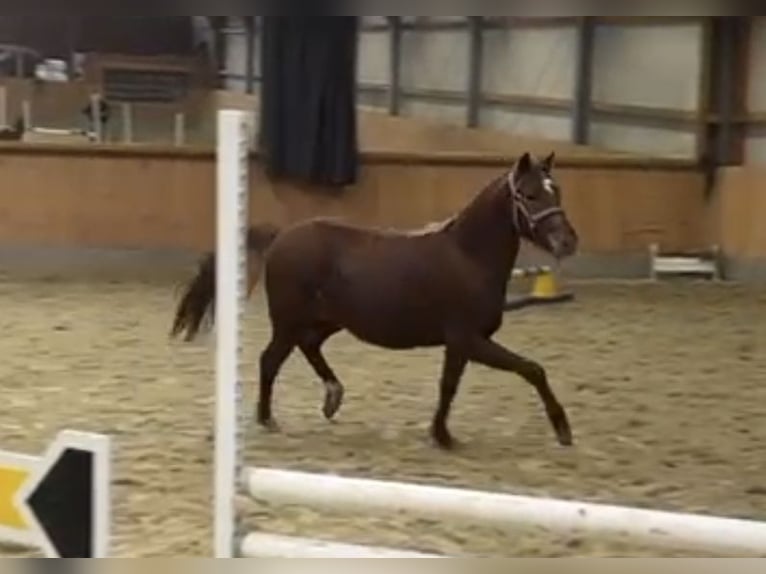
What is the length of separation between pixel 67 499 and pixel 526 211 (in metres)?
1.23

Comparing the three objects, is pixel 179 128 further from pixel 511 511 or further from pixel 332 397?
pixel 511 511

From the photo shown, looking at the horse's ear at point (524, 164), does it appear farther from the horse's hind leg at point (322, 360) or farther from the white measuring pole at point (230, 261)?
the white measuring pole at point (230, 261)

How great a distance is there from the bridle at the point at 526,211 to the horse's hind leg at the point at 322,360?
1.38ft

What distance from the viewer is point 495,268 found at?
2480mm

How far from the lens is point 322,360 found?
2707 millimetres

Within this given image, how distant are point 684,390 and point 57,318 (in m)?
1.83

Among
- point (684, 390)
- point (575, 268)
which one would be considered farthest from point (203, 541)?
point (575, 268)

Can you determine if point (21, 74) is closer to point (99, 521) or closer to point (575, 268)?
point (575, 268)

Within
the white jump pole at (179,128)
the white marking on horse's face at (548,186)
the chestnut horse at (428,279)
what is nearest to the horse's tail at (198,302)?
the chestnut horse at (428,279)

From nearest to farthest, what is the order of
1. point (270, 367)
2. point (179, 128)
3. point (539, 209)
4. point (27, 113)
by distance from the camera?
point (539, 209), point (270, 367), point (179, 128), point (27, 113)

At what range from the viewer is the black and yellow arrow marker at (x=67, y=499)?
134cm

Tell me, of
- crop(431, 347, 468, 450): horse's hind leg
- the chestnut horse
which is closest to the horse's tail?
the chestnut horse

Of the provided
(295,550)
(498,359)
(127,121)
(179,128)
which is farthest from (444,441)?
(127,121)

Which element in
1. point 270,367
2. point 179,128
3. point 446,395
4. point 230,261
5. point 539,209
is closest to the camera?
point 230,261
